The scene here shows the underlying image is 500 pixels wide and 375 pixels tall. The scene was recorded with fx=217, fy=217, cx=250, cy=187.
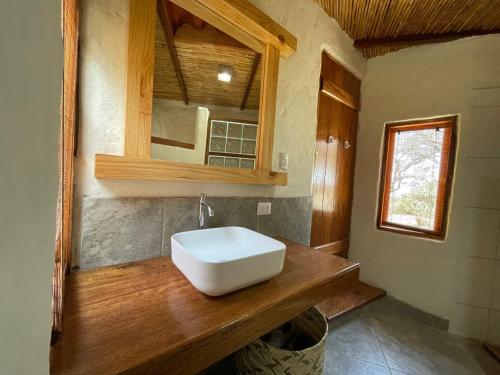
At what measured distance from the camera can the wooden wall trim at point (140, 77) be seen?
31.5 inches

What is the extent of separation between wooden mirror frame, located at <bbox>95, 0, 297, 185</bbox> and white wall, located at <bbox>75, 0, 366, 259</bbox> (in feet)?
0.15

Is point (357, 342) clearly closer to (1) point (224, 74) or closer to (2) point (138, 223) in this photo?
(2) point (138, 223)

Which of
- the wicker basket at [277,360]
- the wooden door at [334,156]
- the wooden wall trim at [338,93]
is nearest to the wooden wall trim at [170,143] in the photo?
the wicker basket at [277,360]

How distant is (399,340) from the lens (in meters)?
1.63

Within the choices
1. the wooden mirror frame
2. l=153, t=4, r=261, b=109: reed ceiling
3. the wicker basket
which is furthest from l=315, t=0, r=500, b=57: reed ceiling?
the wicker basket

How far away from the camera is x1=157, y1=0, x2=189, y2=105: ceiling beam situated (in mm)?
867

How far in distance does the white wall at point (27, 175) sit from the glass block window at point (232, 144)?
777 millimetres

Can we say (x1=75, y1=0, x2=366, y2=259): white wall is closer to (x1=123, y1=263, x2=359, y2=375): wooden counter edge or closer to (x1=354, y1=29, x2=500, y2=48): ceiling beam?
(x1=354, y1=29, x2=500, y2=48): ceiling beam

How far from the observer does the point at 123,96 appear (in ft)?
2.66

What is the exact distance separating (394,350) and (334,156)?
1.52 metres

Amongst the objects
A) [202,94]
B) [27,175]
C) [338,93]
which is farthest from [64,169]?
[338,93]

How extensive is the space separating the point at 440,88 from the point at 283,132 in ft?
4.95

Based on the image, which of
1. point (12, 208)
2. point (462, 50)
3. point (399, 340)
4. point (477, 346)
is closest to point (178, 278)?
point (12, 208)

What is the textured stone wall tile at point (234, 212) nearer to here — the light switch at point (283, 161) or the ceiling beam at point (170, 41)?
the light switch at point (283, 161)
